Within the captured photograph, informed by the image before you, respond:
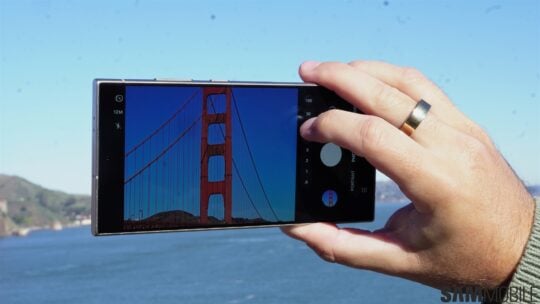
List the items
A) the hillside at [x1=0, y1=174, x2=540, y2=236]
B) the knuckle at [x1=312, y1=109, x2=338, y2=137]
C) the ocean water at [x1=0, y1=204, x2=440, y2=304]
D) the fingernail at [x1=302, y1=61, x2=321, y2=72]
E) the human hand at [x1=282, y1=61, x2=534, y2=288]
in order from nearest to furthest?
1. the human hand at [x1=282, y1=61, x2=534, y2=288]
2. the knuckle at [x1=312, y1=109, x2=338, y2=137]
3. the fingernail at [x1=302, y1=61, x2=321, y2=72]
4. the ocean water at [x1=0, y1=204, x2=440, y2=304]
5. the hillside at [x1=0, y1=174, x2=540, y2=236]

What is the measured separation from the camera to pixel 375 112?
1358 millimetres

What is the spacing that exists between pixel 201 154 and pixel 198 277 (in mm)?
58870

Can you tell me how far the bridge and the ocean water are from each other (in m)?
32.8

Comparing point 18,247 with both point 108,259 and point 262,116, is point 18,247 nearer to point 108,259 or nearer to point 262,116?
point 108,259

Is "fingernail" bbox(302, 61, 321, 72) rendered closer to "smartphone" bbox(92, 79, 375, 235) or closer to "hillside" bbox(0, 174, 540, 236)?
"smartphone" bbox(92, 79, 375, 235)

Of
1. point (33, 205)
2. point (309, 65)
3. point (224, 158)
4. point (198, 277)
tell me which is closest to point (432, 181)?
point (309, 65)

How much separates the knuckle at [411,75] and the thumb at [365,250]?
0.32m

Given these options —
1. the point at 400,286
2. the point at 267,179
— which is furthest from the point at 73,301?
the point at 267,179

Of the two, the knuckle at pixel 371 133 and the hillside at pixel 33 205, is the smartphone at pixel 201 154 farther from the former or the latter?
the hillside at pixel 33 205

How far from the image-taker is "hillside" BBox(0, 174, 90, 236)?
5054 inches

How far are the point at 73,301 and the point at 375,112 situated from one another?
54689mm

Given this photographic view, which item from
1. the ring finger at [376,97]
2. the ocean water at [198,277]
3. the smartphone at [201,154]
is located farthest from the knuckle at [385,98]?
the ocean water at [198,277]

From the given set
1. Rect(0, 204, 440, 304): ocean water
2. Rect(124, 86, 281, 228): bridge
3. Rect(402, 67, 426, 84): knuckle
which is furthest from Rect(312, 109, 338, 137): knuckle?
Rect(0, 204, 440, 304): ocean water

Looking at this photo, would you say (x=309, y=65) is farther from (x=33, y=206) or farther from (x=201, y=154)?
(x=33, y=206)
